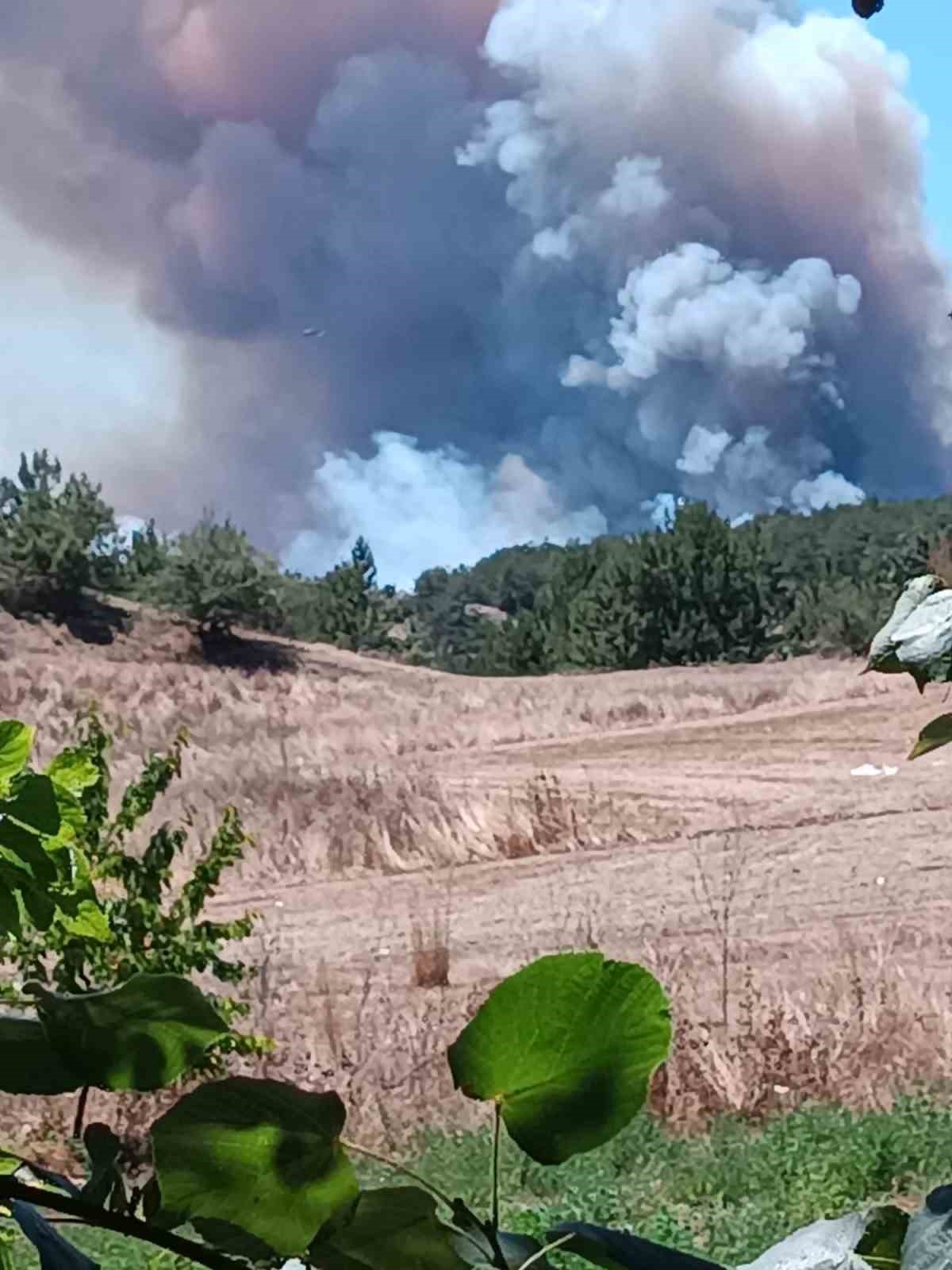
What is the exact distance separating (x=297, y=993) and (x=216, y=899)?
1220mm

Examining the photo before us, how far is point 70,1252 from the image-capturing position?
0.14 meters

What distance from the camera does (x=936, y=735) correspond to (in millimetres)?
234

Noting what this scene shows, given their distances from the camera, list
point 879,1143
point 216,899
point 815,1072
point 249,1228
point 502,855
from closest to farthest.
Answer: point 249,1228, point 879,1143, point 815,1072, point 216,899, point 502,855

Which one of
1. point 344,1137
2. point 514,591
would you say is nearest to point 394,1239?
point 344,1137

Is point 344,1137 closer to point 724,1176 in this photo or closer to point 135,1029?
point 135,1029

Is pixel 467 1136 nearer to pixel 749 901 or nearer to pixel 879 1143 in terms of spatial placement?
pixel 879 1143

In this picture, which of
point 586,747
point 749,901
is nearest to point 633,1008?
point 749,901

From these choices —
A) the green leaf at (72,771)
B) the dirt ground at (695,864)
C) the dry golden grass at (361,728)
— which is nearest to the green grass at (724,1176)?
the dirt ground at (695,864)

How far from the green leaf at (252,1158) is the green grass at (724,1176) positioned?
1.35 m

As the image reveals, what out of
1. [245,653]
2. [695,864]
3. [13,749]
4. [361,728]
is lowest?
[13,749]

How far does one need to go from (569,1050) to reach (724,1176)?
1640 millimetres

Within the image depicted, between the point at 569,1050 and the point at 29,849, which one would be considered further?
the point at 29,849

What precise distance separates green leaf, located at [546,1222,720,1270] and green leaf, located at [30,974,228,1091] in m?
0.04

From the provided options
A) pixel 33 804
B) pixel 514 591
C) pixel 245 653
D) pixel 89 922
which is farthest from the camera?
pixel 514 591
